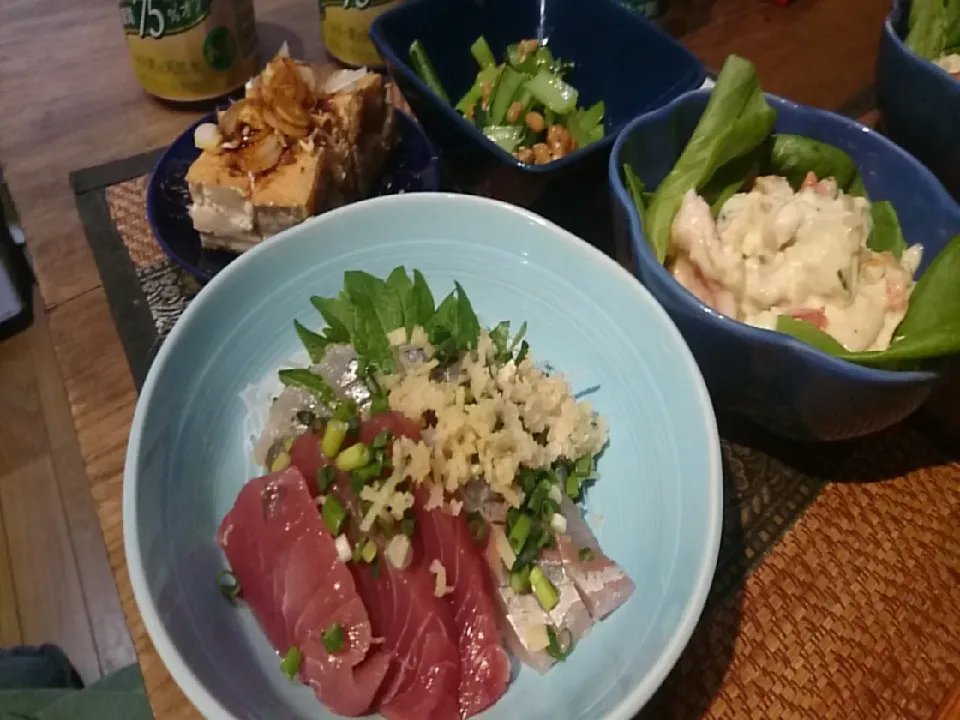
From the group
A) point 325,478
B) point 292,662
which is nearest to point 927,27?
point 325,478

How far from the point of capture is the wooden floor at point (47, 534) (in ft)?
5.79

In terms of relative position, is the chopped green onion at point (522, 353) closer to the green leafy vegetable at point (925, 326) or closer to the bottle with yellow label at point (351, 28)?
the green leafy vegetable at point (925, 326)

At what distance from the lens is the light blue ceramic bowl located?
2.22ft

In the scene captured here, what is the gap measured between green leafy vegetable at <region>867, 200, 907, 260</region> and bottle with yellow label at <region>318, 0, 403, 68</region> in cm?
77

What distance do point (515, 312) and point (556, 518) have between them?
0.96 feet

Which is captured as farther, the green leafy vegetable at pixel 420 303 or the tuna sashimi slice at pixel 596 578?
the green leafy vegetable at pixel 420 303

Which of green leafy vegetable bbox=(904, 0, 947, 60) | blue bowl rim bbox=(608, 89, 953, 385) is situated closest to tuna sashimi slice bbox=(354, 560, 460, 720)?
blue bowl rim bbox=(608, 89, 953, 385)

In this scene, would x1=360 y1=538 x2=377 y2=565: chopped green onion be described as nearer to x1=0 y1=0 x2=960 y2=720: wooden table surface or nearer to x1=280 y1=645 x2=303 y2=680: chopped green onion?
x1=280 y1=645 x2=303 y2=680: chopped green onion

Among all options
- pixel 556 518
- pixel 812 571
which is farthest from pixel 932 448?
pixel 556 518

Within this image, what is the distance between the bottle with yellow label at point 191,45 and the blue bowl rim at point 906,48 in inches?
37.2

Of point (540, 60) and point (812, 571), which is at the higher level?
point (540, 60)

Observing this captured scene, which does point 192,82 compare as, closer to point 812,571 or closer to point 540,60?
point 540,60

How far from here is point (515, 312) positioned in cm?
99

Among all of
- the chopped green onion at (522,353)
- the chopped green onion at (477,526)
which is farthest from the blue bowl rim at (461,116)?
the chopped green onion at (477,526)
